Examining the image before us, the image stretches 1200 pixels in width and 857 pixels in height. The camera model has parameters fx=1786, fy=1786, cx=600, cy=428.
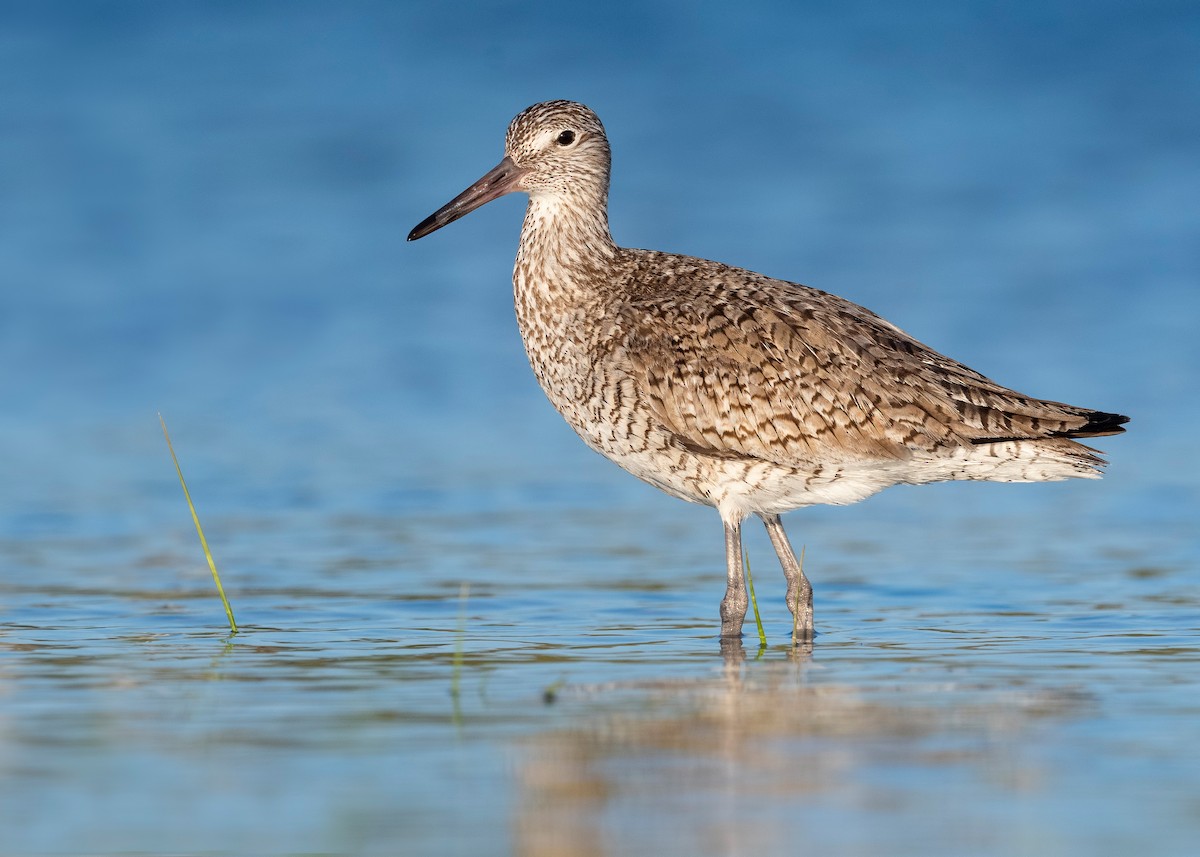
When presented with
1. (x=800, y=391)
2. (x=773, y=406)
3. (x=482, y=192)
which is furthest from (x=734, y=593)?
(x=482, y=192)

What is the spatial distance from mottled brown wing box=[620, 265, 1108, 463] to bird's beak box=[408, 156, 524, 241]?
1603 millimetres

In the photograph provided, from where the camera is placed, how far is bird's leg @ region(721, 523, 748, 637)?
30.8 feet

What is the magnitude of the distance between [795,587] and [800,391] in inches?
43.2

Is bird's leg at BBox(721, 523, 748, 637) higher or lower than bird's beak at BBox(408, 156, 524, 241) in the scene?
lower

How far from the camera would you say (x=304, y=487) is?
15.9 metres

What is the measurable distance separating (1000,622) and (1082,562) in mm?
2622

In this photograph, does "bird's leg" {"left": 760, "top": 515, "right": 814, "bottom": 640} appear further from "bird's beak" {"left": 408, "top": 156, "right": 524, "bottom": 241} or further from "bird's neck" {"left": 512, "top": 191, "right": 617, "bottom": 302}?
"bird's beak" {"left": 408, "top": 156, "right": 524, "bottom": 241}

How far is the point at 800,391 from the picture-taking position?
971cm

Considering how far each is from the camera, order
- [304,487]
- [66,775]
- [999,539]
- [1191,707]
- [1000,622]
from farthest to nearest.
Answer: [304,487], [999,539], [1000,622], [1191,707], [66,775]

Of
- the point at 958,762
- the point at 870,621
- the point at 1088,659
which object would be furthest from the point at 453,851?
the point at 870,621

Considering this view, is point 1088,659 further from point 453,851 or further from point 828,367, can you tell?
point 453,851

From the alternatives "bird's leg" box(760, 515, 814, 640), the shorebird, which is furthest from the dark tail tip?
"bird's leg" box(760, 515, 814, 640)

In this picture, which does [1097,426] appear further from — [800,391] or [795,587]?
[795,587]

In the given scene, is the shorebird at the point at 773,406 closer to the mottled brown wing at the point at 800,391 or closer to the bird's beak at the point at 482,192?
the mottled brown wing at the point at 800,391
